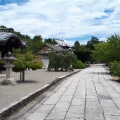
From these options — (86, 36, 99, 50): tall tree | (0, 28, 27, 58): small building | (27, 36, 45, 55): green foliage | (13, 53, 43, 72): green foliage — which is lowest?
(13, 53, 43, 72): green foliage

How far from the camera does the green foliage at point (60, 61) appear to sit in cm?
3841

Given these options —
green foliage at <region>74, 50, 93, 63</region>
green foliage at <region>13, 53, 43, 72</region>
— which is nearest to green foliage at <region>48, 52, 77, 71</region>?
green foliage at <region>13, 53, 43, 72</region>

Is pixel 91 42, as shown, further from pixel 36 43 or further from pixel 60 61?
pixel 60 61

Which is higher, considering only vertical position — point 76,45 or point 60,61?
point 76,45

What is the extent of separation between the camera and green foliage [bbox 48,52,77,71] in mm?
38406

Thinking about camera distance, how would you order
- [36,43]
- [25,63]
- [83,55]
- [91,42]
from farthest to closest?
[91,42] → [83,55] → [36,43] → [25,63]

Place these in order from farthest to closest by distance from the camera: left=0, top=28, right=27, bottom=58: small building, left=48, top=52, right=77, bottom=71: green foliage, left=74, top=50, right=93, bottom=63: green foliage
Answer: left=74, top=50, right=93, bottom=63: green foliage < left=48, top=52, right=77, bottom=71: green foliage < left=0, top=28, right=27, bottom=58: small building

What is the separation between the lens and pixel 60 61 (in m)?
38.6

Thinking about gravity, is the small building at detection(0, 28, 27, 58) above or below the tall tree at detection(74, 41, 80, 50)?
below

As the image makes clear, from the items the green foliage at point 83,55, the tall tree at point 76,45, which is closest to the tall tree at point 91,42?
the tall tree at point 76,45

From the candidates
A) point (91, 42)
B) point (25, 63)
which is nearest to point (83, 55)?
point (91, 42)

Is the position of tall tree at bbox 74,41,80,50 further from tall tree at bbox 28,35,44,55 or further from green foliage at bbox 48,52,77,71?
green foliage at bbox 48,52,77,71

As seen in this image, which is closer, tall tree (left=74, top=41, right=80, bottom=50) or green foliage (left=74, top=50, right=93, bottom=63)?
green foliage (left=74, top=50, right=93, bottom=63)

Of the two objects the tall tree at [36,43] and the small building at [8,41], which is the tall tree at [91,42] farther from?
the small building at [8,41]
